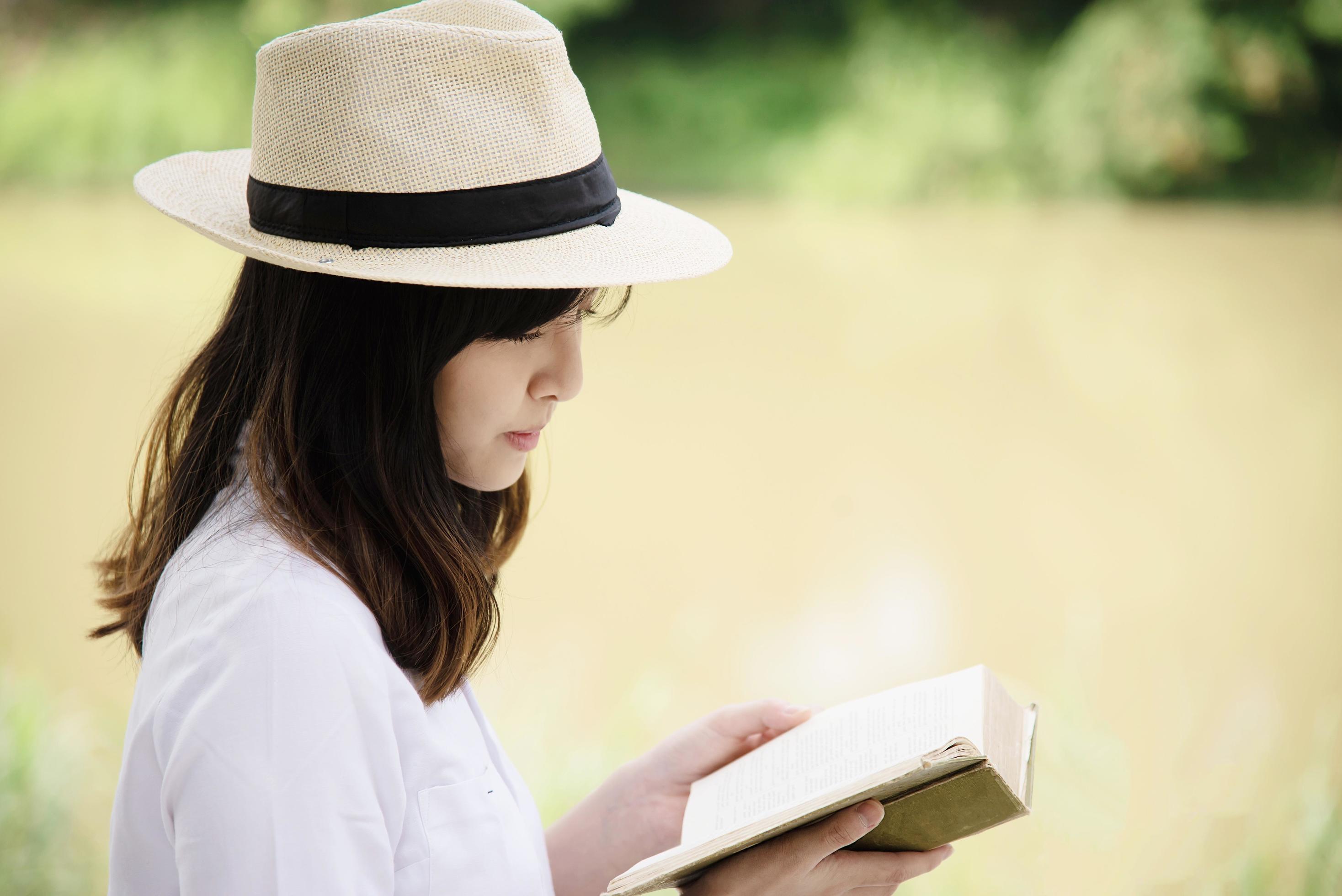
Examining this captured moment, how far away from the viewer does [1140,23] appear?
6.61m

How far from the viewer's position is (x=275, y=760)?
1.79 ft

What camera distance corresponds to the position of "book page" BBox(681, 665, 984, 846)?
0.72 meters

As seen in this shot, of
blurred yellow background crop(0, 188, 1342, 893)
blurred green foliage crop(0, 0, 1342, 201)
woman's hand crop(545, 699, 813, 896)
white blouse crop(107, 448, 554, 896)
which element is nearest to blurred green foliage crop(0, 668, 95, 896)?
blurred yellow background crop(0, 188, 1342, 893)

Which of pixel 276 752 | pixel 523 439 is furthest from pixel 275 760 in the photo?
pixel 523 439

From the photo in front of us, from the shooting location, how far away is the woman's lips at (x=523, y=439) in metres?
0.73

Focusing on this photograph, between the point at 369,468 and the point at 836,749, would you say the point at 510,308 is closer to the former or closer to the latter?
the point at 369,468

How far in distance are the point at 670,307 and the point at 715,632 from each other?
2201 millimetres

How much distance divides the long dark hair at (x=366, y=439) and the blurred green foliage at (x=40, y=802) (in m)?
1.34

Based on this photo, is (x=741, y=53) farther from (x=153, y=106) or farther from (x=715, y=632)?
(x=715, y=632)

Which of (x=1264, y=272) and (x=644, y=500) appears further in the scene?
(x=1264, y=272)

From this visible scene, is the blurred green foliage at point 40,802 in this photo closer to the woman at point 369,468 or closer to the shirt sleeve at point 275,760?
the woman at point 369,468

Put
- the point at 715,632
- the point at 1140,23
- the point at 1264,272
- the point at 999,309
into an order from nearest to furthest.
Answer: the point at 715,632, the point at 999,309, the point at 1264,272, the point at 1140,23

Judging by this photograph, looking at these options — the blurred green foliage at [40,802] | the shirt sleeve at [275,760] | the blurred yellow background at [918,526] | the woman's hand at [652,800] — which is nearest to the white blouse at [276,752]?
the shirt sleeve at [275,760]

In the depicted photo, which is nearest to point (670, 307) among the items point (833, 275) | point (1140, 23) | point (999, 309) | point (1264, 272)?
point (833, 275)
